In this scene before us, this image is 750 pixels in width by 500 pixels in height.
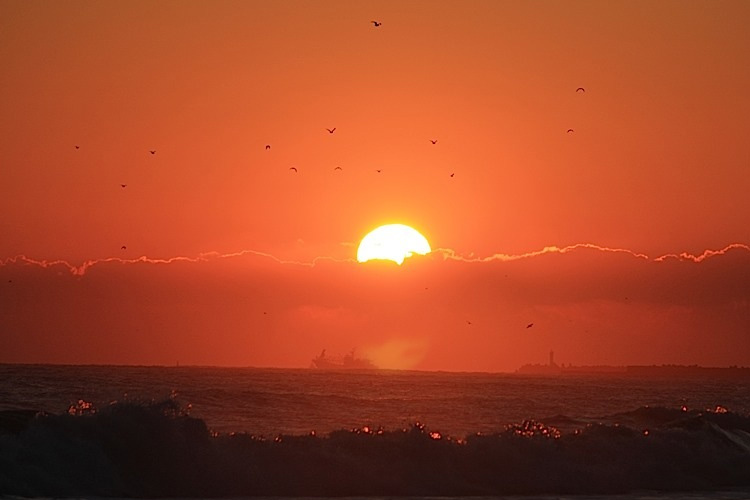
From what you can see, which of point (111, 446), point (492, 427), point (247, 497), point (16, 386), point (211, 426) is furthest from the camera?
point (16, 386)

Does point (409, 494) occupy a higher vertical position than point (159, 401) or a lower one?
lower

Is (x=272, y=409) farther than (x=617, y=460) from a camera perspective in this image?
Yes

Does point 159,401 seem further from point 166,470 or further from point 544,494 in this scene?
point 544,494

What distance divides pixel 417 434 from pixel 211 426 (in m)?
16.4

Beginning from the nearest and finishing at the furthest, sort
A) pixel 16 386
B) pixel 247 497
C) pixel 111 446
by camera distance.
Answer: pixel 247 497
pixel 111 446
pixel 16 386

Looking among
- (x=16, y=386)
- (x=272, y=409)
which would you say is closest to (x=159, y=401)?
(x=272, y=409)

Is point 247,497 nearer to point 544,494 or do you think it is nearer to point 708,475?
point 544,494

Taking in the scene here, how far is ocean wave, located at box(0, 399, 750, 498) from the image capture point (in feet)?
99.6

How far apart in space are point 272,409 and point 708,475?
30.9 meters

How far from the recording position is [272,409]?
62219mm

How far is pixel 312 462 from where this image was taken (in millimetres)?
33312

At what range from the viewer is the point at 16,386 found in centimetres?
8056

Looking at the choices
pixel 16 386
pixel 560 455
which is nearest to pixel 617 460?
pixel 560 455

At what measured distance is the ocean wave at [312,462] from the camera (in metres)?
30.4
